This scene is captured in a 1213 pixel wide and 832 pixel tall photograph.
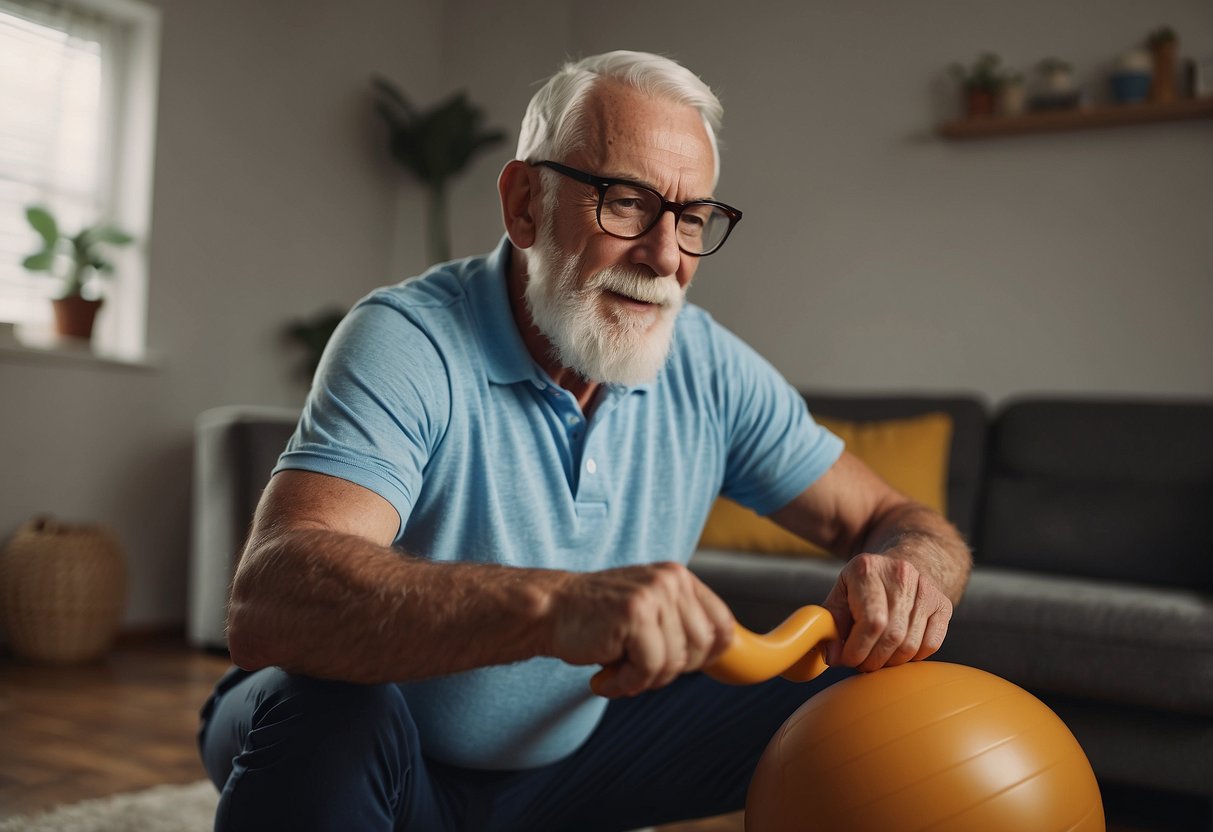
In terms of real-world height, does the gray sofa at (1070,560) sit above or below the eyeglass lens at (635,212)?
below

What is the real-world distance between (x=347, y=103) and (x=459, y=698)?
3.71m

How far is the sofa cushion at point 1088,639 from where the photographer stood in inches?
78.5

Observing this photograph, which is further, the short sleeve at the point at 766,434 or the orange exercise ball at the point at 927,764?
the short sleeve at the point at 766,434

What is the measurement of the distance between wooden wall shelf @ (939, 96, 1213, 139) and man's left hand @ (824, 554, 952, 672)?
2.84 meters

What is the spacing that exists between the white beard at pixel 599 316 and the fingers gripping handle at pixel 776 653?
419 millimetres

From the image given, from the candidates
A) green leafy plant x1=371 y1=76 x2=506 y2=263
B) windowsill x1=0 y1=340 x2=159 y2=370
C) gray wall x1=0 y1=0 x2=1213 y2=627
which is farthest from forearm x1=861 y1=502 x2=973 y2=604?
green leafy plant x1=371 y1=76 x2=506 y2=263

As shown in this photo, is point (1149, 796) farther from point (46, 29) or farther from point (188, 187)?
point (46, 29)

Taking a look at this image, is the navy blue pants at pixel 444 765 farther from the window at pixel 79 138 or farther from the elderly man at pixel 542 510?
the window at pixel 79 138

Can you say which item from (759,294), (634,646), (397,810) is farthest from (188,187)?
(634,646)

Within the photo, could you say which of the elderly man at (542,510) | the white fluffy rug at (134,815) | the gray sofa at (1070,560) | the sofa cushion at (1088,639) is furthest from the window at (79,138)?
the elderly man at (542,510)

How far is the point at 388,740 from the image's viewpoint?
42.4 inches

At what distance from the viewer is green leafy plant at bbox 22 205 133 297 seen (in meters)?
3.42

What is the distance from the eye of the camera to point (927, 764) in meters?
0.94

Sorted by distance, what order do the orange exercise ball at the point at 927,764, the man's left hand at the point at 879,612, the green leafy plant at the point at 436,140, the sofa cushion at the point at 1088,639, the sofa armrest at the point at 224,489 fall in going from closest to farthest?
the orange exercise ball at the point at 927,764, the man's left hand at the point at 879,612, the sofa cushion at the point at 1088,639, the sofa armrest at the point at 224,489, the green leafy plant at the point at 436,140
